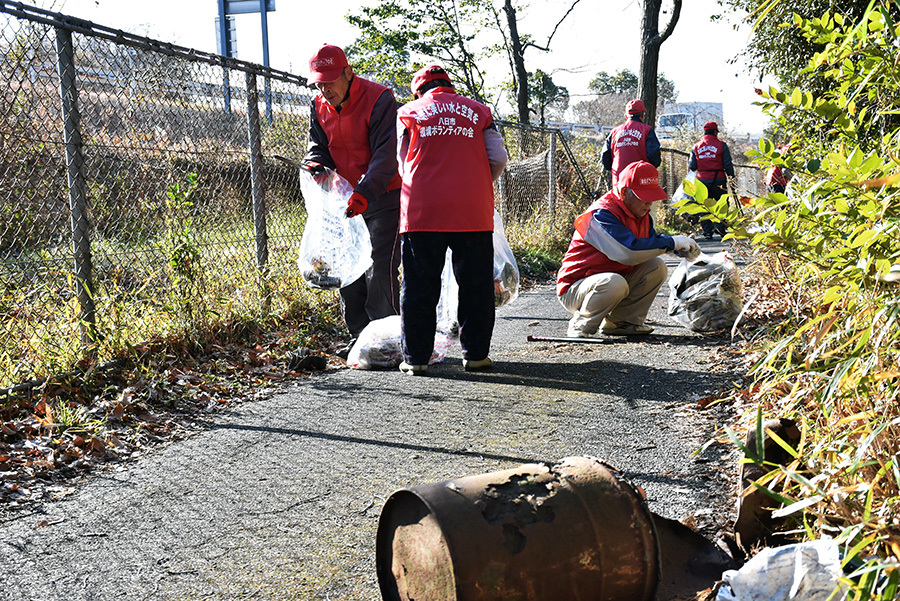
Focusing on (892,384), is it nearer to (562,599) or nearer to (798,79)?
(562,599)

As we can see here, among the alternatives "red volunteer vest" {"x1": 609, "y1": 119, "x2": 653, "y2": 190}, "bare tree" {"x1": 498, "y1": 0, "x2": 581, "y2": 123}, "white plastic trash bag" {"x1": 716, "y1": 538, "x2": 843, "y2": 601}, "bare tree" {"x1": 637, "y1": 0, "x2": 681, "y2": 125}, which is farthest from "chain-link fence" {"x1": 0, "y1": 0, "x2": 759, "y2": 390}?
"bare tree" {"x1": 498, "y1": 0, "x2": 581, "y2": 123}

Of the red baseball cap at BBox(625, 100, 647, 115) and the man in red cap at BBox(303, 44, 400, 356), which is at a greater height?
the red baseball cap at BBox(625, 100, 647, 115)

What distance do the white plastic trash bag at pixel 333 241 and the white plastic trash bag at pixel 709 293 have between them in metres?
2.36

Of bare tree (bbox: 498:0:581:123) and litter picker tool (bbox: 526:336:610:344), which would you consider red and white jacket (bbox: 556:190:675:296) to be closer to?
litter picker tool (bbox: 526:336:610:344)

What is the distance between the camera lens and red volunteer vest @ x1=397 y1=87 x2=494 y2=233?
4695 mm

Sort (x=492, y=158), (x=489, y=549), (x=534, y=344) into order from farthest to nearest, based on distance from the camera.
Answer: (x=534, y=344) → (x=492, y=158) → (x=489, y=549)

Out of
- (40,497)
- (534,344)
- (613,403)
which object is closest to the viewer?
(40,497)

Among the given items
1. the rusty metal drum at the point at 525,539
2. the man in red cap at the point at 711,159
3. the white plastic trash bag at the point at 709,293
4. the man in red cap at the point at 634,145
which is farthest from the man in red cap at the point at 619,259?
the man in red cap at the point at 711,159

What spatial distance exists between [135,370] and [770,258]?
4145 millimetres

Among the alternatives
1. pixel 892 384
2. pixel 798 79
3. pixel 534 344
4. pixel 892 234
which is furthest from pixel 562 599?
pixel 798 79

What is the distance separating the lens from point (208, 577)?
239 centimetres

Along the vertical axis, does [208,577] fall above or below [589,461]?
below

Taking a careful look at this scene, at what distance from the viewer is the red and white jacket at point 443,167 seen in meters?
4.70

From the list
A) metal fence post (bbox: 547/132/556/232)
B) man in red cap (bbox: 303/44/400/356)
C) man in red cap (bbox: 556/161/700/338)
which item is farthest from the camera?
metal fence post (bbox: 547/132/556/232)
